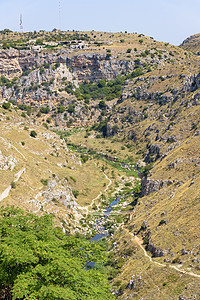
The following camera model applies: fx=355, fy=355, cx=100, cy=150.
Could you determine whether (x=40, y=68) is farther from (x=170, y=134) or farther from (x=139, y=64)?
(x=170, y=134)

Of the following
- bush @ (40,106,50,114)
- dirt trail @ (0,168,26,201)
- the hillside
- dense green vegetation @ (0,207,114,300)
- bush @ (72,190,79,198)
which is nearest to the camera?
dense green vegetation @ (0,207,114,300)

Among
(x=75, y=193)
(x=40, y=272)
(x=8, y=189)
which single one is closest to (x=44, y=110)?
(x=75, y=193)

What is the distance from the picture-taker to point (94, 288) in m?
33.7

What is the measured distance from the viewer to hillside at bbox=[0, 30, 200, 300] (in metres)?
52.2

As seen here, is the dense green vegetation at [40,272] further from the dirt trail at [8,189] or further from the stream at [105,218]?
the stream at [105,218]

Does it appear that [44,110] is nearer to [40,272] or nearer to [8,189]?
[8,189]

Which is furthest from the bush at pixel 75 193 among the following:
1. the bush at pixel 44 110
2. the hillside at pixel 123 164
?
the bush at pixel 44 110

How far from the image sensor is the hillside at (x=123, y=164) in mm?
52188

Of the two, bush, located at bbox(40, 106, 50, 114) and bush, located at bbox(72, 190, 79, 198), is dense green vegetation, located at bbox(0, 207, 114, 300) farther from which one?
bush, located at bbox(40, 106, 50, 114)

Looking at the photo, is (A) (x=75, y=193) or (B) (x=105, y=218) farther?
(A) (x=75, y=193)

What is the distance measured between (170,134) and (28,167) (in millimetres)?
46641

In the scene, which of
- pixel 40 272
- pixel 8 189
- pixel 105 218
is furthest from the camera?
pixel 105 218

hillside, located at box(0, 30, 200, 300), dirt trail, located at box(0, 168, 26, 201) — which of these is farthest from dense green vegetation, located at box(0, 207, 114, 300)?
dirt trail, located at box(0, 168, 26, 201)

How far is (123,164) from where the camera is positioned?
128 m
